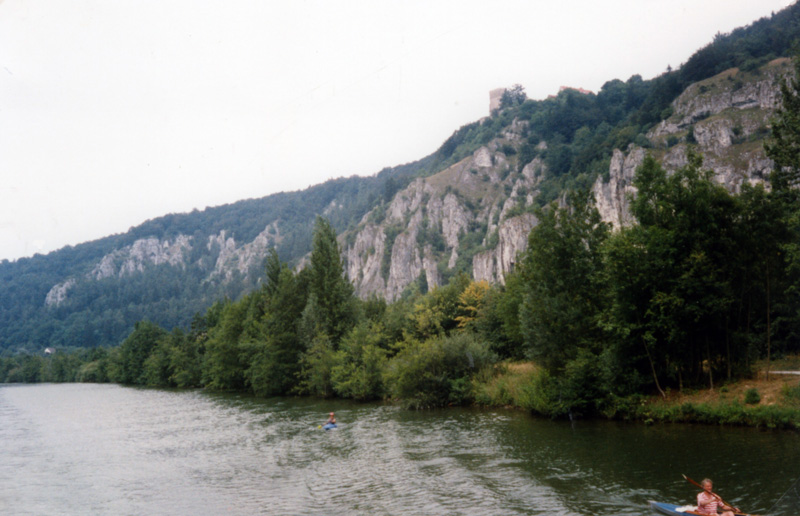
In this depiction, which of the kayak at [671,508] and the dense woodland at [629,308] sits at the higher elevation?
the dense woodland at [629,308]

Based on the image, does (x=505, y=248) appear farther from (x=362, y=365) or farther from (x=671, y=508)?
(x=671, y=508)

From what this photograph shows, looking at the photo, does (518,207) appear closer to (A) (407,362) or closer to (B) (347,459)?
(A) (407,362)

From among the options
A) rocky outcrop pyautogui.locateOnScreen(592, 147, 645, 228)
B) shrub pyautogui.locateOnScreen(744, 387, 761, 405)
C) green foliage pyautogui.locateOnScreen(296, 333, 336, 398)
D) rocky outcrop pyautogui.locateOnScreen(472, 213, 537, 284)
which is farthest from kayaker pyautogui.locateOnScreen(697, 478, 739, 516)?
rocky outcrop pyautogui.locateOnScreen(472, 213, 537, 284)

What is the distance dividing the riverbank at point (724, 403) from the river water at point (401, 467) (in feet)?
2.72

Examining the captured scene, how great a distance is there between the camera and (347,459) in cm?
2583

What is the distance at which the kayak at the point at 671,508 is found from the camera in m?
15.2

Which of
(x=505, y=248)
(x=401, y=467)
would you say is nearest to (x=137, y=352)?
(x=401, y=467)

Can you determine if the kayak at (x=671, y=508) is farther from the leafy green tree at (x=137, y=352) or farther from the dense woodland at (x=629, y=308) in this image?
the leafy green tree at (x=137, y=352)

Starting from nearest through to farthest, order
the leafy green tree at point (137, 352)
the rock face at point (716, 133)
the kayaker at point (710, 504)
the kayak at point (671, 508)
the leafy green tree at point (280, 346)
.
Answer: the kayaker at point (710, 504) → the kayak at point (671, 508) → the leafy green tree at point (280, 346) → the leafy green tree at point (137, 352) → the rock face at point (716, 133)

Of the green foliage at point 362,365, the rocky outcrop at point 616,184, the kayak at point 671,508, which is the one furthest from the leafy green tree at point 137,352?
the kayak at point 671,508

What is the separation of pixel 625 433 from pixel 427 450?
9963mm

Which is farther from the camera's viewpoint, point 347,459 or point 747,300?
point 747,300

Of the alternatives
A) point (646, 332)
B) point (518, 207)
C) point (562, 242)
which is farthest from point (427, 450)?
point (518, 207)

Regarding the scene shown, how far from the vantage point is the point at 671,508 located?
15.7m
